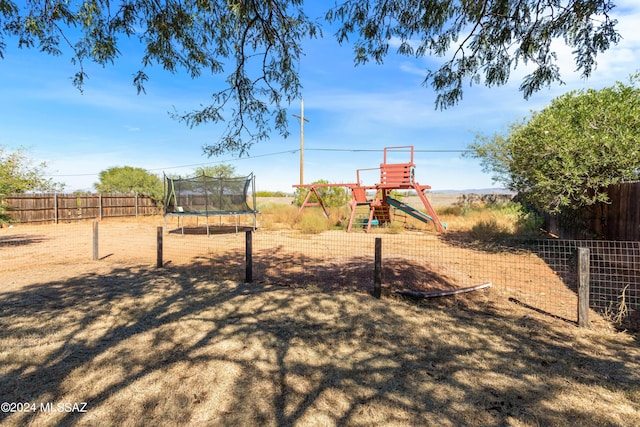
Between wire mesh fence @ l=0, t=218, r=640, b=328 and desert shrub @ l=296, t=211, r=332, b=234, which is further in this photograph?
desert shrub @ l=296, t=211, r=332, b=234

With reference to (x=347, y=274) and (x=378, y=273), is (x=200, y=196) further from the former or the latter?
(x=378, y=273)

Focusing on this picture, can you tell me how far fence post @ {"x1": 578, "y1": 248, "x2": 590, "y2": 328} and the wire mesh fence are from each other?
12.3 inches

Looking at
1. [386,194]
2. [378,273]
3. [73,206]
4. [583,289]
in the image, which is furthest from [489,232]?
[73,206]

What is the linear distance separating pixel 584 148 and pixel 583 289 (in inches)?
181

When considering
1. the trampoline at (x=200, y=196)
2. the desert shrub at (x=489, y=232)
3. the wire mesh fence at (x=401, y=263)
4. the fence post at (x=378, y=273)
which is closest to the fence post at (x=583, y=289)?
the wire mesh fence at (x=401, y=263)

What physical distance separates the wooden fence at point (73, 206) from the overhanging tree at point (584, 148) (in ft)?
68.6

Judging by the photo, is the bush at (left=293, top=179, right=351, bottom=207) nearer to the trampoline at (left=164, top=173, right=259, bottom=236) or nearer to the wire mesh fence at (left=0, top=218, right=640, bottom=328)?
the trampoline at (left=164, top=173, right=259, bottom=236)

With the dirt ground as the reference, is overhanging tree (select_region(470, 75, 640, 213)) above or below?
above

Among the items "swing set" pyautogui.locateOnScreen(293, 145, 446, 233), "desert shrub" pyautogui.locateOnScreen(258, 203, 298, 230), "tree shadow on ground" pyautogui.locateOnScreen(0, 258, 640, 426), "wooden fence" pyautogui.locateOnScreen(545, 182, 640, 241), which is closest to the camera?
"tree shadow on ground" pyautogui.locateOnScreen(0, 258, 640, 426)

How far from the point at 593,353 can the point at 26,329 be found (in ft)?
19.0

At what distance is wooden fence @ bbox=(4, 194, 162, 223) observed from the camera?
1709 centimetres

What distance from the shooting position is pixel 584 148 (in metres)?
7.12

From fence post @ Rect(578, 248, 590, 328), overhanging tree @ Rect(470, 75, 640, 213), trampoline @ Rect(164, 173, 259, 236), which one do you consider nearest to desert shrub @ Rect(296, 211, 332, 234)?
trampoline @ Rect(164, 173, 259, 236)

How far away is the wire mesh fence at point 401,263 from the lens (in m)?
5.31
